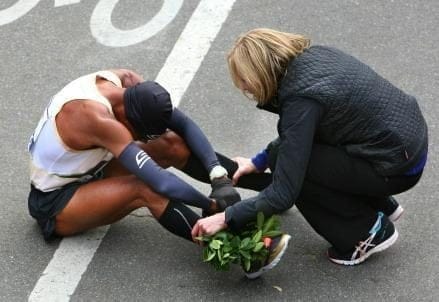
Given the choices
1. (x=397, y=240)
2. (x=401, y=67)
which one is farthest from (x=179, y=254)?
(x=401, y=67)

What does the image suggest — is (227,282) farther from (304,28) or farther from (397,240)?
(304,28)

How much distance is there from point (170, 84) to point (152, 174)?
1.66 m

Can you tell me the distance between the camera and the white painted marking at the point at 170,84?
14.1 ft

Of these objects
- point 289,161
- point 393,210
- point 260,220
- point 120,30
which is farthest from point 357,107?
point 120,30

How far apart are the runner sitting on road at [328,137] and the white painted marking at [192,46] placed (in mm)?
1553

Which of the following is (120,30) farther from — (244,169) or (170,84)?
(244,169)

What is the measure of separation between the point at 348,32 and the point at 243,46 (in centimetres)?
235

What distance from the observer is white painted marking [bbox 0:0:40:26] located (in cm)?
634

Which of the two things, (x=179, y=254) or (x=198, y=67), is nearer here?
(x=179, y=254)

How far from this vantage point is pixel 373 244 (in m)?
4.30

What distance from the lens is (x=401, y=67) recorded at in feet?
19.0

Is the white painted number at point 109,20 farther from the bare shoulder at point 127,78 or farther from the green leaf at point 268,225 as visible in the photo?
the green leaf at point 268,225

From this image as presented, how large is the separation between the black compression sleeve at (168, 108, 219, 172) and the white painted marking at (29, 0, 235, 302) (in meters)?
0.67

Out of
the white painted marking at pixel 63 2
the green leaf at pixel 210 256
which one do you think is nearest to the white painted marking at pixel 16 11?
the white painted marking at pixel 63 2
